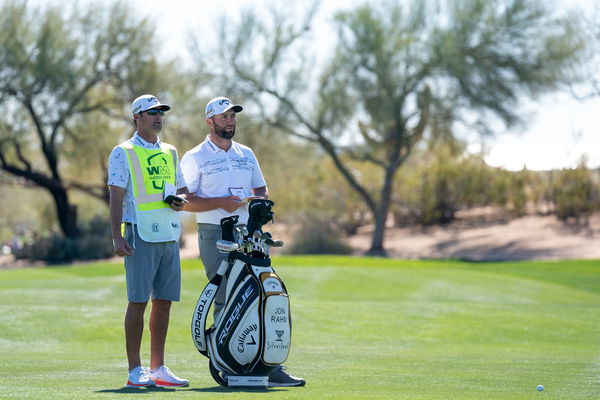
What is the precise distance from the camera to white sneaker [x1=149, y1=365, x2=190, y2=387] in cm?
732

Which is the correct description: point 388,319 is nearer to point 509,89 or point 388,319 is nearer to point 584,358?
point 584,358

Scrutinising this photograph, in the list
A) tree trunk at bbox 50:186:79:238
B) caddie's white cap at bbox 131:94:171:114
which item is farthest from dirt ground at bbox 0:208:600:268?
caddie's white cap at bbox 131:94:171:114

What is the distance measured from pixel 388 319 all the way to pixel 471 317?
47.8 inches

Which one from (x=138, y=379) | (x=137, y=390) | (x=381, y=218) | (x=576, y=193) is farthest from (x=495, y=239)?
(x=137, y=390)

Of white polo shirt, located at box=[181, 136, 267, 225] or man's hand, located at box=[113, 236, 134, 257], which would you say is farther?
white polo shirt, located at box=[181, 136, 267, 225]

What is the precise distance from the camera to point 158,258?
7.43m

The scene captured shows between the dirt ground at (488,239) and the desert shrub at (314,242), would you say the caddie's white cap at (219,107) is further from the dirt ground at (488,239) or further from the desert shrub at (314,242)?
the desert shrub at (314,242)

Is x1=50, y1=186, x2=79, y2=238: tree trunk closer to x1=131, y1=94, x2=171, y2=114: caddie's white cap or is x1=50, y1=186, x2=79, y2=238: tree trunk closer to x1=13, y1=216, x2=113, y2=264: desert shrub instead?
x1=13, y1=216, x2=113, y2=264: desert shrub

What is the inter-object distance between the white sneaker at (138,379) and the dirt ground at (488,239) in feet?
87.9

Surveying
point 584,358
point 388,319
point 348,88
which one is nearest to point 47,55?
point 348,88

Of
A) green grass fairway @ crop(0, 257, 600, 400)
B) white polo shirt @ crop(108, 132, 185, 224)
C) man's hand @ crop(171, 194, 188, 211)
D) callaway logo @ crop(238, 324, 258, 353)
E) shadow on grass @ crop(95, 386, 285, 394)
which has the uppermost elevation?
white polo shirt @ crop(108, 132, 185, 224)

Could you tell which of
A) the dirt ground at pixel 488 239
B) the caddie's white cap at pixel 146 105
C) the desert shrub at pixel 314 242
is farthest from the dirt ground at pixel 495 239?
the caddie's white cap at pixel 146 105

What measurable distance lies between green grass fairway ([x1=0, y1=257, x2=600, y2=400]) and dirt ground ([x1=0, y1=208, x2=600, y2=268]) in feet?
34.5

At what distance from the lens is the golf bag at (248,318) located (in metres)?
7.03
